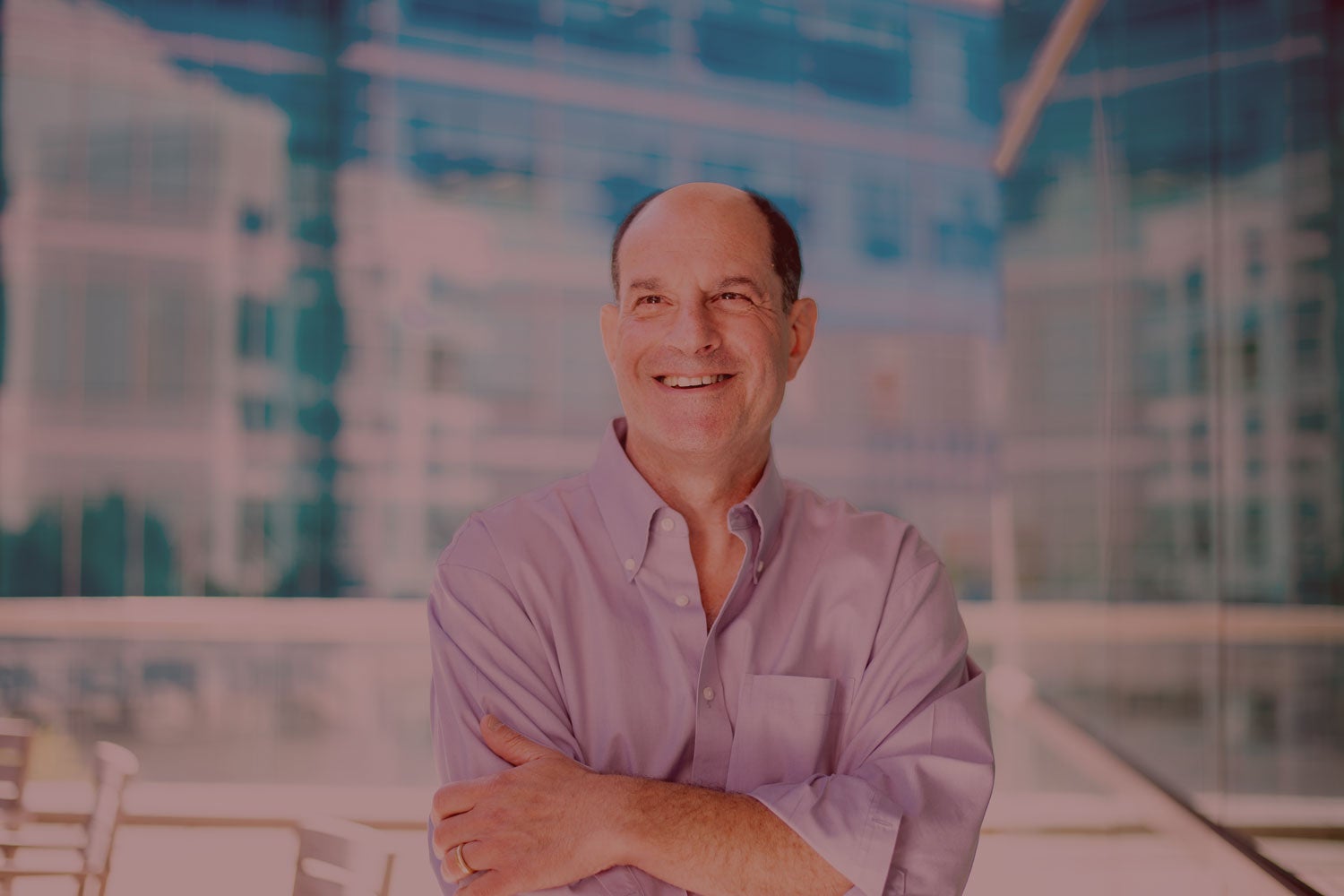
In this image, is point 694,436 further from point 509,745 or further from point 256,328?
point 256,328

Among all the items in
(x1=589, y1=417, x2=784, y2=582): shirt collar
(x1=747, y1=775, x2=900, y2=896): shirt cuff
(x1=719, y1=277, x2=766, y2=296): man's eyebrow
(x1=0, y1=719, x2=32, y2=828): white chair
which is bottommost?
(x1=0, y1=719, x2=32, y2=828): white chair

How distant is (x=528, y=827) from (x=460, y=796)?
81 millimetres

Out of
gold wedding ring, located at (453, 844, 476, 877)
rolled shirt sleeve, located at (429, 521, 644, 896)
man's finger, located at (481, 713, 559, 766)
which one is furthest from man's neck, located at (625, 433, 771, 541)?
gold wedding ring, located at (453, 844, 476, 877)

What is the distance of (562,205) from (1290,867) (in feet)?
29.7

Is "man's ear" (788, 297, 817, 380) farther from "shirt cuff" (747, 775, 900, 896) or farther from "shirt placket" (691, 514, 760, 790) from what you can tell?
"shirt cuff" (747, 775, 900, 896)

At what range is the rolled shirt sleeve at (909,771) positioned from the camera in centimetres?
114

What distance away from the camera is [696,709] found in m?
1.29

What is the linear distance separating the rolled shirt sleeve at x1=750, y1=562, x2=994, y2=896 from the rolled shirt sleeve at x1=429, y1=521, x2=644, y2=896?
27 centimetres

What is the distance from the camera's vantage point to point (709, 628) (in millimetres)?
1338

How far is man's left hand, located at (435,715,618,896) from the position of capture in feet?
3.69

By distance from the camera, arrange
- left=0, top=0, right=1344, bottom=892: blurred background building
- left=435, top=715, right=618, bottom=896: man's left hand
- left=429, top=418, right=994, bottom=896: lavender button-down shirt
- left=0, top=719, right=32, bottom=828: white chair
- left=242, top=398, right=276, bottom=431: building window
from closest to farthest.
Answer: left=435, top=715, right=618, bottom=896: man's left hand, left=429, top=418, right=994, bottom=896: lavender button-down shirt, left=0, top=719, right=32, bottom=828: white chair, left=0, top=0, right=1344, bottom=892: blurred background building, left=242, top=398, right=276, bottom=431: building window

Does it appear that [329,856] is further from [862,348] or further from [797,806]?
[862,348]

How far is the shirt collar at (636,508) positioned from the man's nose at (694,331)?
0.18 meters

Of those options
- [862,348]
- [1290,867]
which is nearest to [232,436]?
[862,348]
